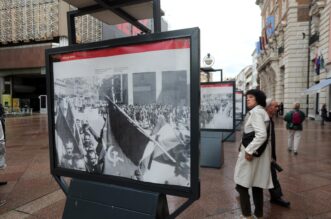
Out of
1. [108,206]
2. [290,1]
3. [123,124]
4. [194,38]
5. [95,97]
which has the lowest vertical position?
[108,206]

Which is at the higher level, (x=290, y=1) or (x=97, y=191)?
(x=290, y=1)

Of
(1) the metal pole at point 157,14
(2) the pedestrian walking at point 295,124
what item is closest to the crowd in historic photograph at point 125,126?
(1) the metal pole at point 157,14

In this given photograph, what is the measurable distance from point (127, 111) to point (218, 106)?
4933mm

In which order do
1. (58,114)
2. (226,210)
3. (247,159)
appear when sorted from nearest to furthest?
(58,114) → (247,159) → (226,210)

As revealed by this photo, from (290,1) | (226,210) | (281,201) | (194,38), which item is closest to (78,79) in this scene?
(194,38)

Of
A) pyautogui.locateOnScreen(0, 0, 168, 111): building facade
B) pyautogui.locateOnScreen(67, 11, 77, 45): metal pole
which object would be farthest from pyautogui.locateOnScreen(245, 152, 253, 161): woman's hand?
pyautogui.locateOnScreen(0, 0, 168, 111): building facade

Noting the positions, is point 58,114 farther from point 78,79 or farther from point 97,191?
point 97,191

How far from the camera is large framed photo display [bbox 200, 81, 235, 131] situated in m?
6.83

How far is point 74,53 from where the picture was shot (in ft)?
8.05

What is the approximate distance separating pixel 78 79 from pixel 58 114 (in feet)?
1.45

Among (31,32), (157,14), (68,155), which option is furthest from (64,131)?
(31,32)

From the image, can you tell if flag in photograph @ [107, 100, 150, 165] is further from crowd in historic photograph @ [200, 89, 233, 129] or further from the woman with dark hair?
crowd in historic photograph @ [200, 89, 233, 129]

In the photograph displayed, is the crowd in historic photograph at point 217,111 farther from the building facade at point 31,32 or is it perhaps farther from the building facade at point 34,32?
the building facade at point 31,32

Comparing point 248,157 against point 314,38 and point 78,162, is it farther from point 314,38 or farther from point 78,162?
point 314,38
